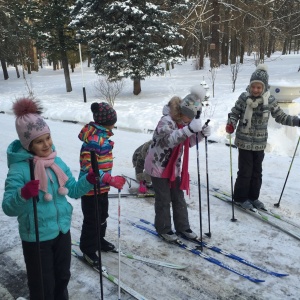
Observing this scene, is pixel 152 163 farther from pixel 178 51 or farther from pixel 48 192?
pixel 178 51

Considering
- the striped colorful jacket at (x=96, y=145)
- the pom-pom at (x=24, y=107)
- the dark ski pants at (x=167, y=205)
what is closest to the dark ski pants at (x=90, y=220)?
the striped colorful jacket at (x=96, y=145)

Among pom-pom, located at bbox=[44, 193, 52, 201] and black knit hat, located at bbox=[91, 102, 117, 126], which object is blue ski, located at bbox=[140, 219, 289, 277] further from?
pom-pom, located at bbox=[44, 193, 52, 201]

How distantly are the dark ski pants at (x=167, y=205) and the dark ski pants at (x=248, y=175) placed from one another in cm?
134

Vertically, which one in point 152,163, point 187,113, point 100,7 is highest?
point 100,7

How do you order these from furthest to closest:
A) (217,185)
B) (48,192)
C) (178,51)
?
(178,51) → (217,185) → (48,192)

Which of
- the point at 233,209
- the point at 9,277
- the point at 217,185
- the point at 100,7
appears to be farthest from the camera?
the point at 100,7

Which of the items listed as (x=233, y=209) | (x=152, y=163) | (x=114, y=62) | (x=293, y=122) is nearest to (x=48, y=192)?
(x=152, y=163)

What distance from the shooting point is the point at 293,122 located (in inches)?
183

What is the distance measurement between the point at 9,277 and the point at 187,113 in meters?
2.53

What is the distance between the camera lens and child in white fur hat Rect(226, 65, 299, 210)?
453 cm

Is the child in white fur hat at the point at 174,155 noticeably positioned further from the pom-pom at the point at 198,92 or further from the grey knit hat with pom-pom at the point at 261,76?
the grey knit hat with pom-pom at the point at 261,76

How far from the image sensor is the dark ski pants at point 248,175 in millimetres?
4785

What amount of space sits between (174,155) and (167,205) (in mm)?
638

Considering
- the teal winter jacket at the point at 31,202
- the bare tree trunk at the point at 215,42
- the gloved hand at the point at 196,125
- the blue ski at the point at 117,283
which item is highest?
the bare tree trunk at the point at 215,42
